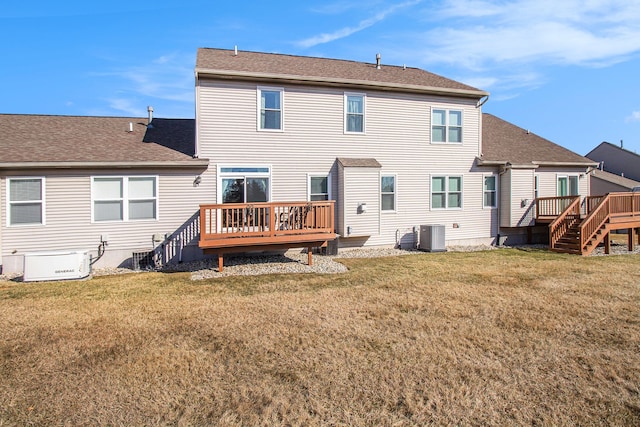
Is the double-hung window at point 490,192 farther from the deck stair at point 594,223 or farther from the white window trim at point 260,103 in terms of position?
the white window trim at point 260,103

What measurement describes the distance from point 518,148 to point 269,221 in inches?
488

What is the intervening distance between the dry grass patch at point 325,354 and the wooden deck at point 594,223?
473 centimetres

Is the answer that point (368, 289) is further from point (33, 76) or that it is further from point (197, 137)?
point (33, 76)

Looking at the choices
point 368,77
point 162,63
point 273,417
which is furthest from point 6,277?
point 368,77

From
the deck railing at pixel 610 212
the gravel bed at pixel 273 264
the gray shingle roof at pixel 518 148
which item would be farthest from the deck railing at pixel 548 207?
the gravel bed at pixel 273 264

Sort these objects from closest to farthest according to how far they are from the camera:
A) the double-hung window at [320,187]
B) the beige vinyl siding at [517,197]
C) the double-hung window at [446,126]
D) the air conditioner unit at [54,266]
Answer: the air conditioner unit at [54,266] < the double-hung window at [320,187] < the double-hung window at [446,126] < the beige vinyl siding at [517,197]

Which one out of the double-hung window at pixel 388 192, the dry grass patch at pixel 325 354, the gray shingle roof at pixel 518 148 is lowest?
the dry grass patch at pixel 325 354

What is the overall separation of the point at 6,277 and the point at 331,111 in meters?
10.7

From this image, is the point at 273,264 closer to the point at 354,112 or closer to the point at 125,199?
the point at 125,199

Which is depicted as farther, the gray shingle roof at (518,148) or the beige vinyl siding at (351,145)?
the gray shingle roof at (518,148)

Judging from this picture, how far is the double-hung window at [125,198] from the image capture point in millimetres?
9820

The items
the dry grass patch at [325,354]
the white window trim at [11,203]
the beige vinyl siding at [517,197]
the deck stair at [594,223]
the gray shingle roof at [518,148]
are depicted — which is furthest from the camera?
the gray shingle roof at [518,148]

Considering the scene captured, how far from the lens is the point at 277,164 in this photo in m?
11.3

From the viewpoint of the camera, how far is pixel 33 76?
1508 centimetres
